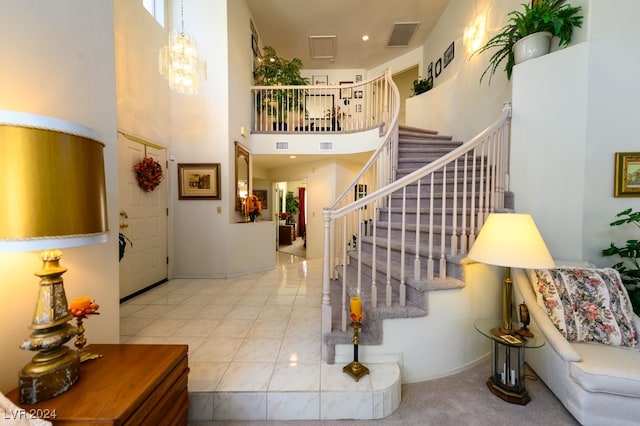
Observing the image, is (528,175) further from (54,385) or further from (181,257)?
(181,257)

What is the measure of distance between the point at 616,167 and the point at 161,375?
137 inches

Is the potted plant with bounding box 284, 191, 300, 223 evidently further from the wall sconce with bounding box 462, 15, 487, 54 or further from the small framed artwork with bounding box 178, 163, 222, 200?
the wall sconce with bounding box 462, 15, 487, 54

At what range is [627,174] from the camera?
80.2 inches

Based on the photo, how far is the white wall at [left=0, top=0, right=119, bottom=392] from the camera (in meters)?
1.16

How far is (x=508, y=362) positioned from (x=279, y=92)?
5.33 m

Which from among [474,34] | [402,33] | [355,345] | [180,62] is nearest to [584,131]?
[355,345]

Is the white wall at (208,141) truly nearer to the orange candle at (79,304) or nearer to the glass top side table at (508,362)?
the orange candle at (79,304)

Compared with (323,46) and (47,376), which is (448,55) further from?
(47,376)

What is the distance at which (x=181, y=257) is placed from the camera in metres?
4.01

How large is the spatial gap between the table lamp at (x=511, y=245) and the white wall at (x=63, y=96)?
Result: 2.47 meters

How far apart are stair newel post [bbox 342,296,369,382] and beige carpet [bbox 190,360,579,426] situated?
0.83 feet

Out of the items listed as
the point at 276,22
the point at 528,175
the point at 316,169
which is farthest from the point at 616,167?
the point at 276,22

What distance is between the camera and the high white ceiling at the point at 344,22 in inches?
194

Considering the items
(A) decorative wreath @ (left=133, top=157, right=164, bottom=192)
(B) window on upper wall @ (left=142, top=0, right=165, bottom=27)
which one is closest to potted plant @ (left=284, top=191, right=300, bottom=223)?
(A) decorative wreath @ (left=133, top=157, right=164, bottom=192)
